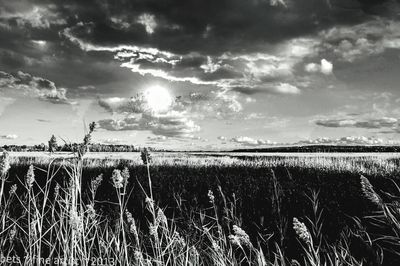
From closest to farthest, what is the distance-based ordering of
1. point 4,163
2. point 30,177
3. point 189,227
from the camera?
point 4,163, point 30,177, point 189,227

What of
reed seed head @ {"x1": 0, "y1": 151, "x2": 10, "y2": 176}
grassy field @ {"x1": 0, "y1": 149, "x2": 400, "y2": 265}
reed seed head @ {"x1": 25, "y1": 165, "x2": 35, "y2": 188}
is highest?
reed seed head @ {"x1": 0, "y1": 151, "x2": 10, "y2": 176}

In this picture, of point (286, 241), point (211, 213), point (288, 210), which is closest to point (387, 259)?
point (286, 241)

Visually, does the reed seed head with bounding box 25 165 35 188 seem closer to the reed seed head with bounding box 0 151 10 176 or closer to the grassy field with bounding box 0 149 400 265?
the grassy field with bounding box 0 149 400 265

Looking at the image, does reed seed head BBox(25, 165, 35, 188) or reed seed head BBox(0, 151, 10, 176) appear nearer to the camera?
reed seed head BBox(0, 151, 10, 176)

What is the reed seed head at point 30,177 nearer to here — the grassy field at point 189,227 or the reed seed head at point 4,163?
the grassy field at point 189,227

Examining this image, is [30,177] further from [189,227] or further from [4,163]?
[189,227]

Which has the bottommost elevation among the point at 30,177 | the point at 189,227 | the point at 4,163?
the point at 189,227

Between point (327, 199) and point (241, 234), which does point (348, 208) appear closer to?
point (327, 199)

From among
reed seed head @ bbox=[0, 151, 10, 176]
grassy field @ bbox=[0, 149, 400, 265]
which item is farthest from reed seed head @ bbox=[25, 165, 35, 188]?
reed seed head @ bbox=[0, 151, 10, 176]

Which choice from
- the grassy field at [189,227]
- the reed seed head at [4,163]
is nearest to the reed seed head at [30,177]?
the grassy field at [189,227]

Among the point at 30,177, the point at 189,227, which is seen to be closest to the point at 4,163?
the point at 30,177

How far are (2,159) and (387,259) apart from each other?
4.58m

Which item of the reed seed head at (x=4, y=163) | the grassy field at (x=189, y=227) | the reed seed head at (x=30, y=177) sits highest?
the reed seed head at (x=4, y=163)

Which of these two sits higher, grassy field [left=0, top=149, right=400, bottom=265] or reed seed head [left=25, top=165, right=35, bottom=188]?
reed seed head [left=25, top=165, right=35, bottom=188]
